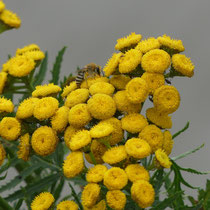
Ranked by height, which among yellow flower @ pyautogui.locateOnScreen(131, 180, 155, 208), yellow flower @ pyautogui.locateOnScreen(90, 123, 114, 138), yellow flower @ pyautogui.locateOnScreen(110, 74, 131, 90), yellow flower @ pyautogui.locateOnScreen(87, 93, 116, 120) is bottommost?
yellow flower @ pyautogui.locateOnScreen(131, 180, 155, 208)

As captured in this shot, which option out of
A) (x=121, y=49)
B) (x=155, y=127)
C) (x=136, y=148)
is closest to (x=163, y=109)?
(x=155, y=127)

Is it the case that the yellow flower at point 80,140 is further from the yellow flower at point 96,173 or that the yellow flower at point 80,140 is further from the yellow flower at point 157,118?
the yellow flower at point 157,118

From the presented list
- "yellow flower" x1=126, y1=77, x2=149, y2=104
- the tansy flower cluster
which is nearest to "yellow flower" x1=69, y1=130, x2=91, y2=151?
the tansy flower cluster

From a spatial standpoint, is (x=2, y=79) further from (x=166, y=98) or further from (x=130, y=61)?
(x=166, y=98)

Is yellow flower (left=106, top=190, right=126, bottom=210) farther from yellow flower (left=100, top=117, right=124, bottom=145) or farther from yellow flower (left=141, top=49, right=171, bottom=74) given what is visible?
yellow flower (left=141, top=49, right=171, bottom=74)

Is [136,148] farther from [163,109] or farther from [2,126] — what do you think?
[2,126]

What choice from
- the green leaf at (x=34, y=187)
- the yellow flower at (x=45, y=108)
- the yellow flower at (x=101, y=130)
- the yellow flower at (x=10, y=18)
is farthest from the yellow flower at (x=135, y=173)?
the yellow flower at (x=10, y=18)
